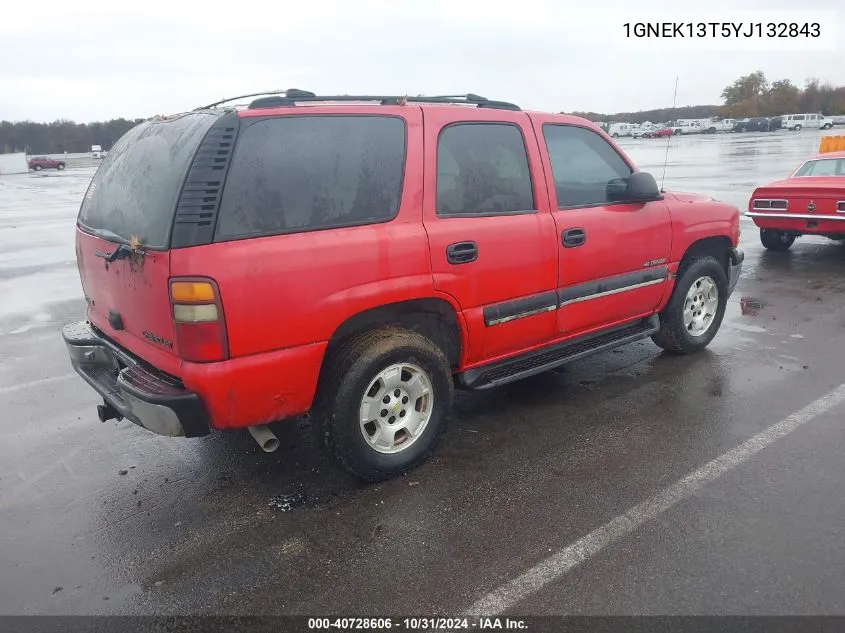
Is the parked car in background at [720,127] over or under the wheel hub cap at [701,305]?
over

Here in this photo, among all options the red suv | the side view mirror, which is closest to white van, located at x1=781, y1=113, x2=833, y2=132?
the side view mirror

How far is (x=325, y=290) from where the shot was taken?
10.4 ft

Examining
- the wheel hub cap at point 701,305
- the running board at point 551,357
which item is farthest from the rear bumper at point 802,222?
the running board at point 551,357

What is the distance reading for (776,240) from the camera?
995 centimetres

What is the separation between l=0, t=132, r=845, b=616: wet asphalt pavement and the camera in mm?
2715

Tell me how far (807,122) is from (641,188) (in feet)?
229

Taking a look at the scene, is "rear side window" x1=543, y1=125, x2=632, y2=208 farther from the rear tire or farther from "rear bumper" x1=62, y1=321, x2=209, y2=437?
Result: the rear tire

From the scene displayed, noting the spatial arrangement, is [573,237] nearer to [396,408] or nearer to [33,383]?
[396,408]

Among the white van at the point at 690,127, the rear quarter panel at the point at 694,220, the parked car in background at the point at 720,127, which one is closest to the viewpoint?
the rear quarter panel at the point at 694,220

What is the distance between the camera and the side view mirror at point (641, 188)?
14.7 ft

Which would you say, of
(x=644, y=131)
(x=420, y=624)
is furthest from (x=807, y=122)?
(x=420, y=624)

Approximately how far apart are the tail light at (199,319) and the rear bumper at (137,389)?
210 millimetres

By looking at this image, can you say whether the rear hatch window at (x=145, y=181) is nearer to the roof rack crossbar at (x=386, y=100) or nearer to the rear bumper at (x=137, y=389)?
the roof rack crossbar at (x=386, y=100)

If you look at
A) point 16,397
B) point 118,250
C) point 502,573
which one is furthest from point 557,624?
point 16,397
